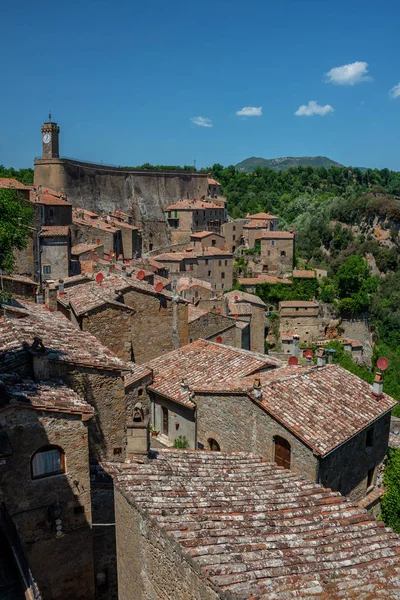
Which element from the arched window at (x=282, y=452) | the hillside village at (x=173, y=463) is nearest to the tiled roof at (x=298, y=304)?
the hillside village at (x=173, y=463)

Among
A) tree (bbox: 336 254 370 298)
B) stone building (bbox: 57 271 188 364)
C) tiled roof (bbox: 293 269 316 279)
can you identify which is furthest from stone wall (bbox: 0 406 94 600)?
tiled roof (bbox: 293 269 316 279)

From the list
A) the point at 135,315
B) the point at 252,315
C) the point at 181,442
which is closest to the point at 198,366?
the point at 181,442

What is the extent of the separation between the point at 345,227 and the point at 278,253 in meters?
18.3

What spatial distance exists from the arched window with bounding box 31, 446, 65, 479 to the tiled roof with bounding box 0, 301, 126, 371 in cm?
208

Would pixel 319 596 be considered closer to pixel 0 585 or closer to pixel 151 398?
pixel 0 585

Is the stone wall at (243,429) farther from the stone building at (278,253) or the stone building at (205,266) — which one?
the stone building at (278,253)

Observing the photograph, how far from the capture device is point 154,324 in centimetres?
2169

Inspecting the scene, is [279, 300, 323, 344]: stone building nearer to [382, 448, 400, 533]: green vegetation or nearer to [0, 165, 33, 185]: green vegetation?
[382, 448, 400, 533]: green vegetation

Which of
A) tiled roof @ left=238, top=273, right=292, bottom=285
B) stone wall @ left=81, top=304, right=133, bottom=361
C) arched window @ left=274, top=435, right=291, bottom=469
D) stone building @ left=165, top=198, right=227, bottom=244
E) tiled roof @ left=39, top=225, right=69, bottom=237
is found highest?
stone building @ left=165, top=198, right=227, bottom=244

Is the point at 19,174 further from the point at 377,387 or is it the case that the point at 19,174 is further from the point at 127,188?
the point at 377,387

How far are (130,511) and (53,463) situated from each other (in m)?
1.84

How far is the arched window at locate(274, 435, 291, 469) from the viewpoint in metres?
13.5

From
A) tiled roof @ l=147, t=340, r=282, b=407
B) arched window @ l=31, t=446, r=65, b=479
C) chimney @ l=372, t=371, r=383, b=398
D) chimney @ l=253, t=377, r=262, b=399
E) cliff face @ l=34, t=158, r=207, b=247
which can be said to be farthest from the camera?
cliff face @ l=34, t=158, r=207, b=247

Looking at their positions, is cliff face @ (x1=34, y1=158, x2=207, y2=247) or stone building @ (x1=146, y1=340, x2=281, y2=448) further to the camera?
cliff face @ (x1=34, y1=158, x2=207, y2=247)
